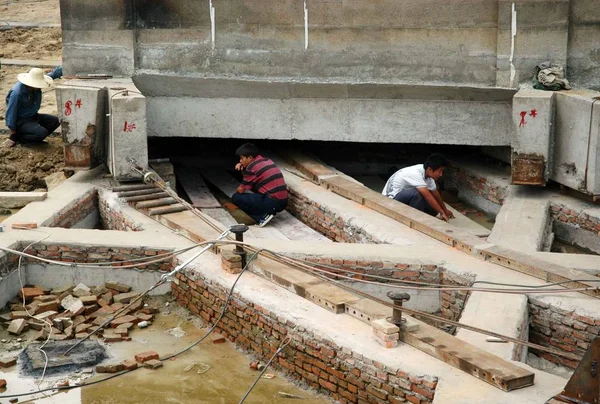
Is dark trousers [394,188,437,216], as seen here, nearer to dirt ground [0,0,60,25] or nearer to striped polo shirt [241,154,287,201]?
striped polo shirt [241,154,287,201]

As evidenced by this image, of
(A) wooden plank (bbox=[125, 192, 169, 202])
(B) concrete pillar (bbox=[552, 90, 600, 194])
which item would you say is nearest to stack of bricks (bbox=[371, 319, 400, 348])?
(A) wooden plank (bbox=[125, 192, 169, 202])

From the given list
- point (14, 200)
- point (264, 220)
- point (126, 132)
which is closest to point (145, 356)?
point (264, 220)

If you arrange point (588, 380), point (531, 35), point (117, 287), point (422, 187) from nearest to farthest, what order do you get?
point (588, 380)
point (117, 287)
point (422, 187)
point (531, 35)

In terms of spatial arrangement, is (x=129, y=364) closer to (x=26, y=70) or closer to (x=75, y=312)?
(x=75, y=312)

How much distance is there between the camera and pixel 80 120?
12.7 metres

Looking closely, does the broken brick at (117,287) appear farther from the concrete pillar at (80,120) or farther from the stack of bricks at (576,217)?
the stack of bricks at (576,217)

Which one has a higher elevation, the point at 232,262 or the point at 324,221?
the point at 232,262

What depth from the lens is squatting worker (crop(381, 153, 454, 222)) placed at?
12.0 meters

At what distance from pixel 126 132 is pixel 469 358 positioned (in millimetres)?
6339

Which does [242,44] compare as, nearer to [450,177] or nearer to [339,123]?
[339,123]

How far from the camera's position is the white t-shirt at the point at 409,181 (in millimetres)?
12164

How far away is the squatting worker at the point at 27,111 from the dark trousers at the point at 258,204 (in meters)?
3.86

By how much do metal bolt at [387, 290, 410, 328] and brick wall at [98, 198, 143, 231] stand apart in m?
4.13

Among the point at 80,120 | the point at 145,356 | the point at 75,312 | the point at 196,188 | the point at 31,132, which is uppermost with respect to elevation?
the point at 80,120
